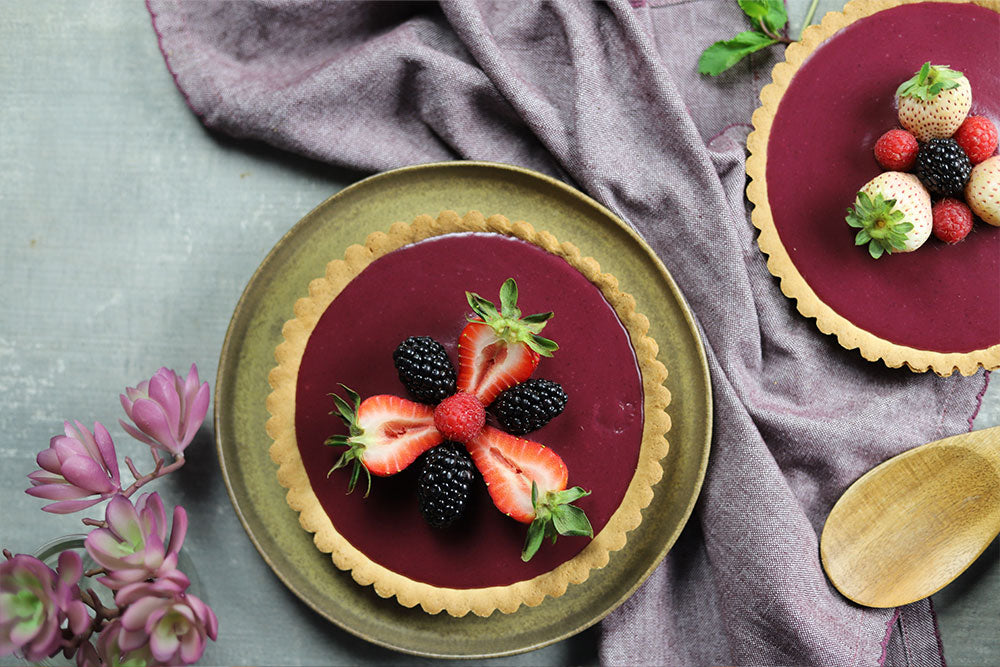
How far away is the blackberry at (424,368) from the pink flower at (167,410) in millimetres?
438

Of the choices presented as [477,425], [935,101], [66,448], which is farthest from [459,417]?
[935,101]

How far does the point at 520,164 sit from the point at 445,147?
0.64 ft

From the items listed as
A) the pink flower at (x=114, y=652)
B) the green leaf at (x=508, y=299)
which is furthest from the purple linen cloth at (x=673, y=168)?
the pink flower at (x=114, y=652)

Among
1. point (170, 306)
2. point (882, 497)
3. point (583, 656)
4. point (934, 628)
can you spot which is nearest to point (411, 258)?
point (170, 306)

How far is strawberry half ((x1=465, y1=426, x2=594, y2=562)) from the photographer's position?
146 cm

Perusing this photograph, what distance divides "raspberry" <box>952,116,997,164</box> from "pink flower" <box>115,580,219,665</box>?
Answer: 1.86 meters

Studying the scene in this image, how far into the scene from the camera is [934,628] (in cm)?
183

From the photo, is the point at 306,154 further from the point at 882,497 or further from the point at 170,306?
the point at 882,497

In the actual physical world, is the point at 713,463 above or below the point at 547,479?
below

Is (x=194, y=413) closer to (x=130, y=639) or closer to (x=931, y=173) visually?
(x=130, y=639)

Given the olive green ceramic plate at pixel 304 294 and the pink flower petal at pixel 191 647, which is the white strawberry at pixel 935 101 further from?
the pink flower petal at pixel 191 647

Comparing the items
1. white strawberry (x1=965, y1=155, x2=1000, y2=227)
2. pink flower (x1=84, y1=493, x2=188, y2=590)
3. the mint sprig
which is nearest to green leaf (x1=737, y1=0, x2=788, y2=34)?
the mint sprig

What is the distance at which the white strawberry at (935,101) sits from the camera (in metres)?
1.70

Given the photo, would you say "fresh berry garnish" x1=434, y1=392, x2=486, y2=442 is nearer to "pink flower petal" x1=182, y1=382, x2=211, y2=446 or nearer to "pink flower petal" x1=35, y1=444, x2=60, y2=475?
"pink flower petal" x1=182, y1=382, x2=211, y2=446
